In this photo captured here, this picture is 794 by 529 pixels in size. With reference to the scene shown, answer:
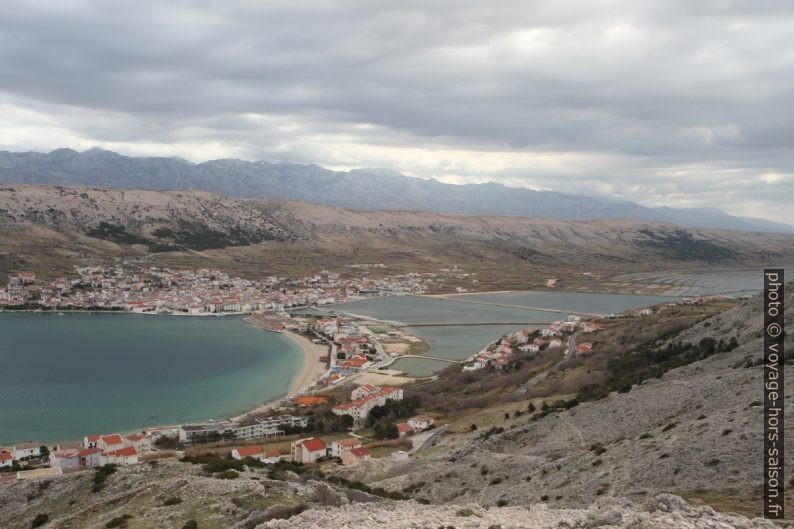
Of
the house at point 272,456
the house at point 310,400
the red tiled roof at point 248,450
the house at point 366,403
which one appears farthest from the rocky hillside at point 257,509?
the house at point 310,400

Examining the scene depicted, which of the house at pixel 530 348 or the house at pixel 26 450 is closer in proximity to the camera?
the house at pixel 26 450

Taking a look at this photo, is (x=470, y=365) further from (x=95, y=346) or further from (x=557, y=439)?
(x=95, y=346)

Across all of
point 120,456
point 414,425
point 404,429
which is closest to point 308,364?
point 414,425

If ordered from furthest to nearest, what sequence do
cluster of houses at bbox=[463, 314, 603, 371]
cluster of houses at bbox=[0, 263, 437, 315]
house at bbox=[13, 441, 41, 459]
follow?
cluster of houses at bbox=[0, 263, 437, 315] → cluster of houses at bbox=[463, 314, 603, 371] → house at bbox=[13, 441, 41, 459]

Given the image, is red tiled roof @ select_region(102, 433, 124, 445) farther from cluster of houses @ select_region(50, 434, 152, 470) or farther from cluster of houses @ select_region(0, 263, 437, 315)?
cluster of houses @ select_region(0, 263, 437, 315)

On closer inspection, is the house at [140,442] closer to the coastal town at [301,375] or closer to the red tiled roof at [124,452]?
the coastal town at [301,375]

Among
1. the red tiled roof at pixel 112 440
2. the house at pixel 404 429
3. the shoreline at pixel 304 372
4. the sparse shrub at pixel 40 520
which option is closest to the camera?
the sparse shrub at pixel 40 520

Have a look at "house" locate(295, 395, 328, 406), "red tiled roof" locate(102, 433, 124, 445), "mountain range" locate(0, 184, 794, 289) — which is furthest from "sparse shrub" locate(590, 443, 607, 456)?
"mountain range" locate(0, 184, 794, 289)

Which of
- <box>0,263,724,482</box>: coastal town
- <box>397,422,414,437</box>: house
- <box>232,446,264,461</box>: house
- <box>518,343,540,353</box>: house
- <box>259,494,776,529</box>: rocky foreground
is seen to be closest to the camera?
<box>259,494,776,529</box>: rocky foreground
